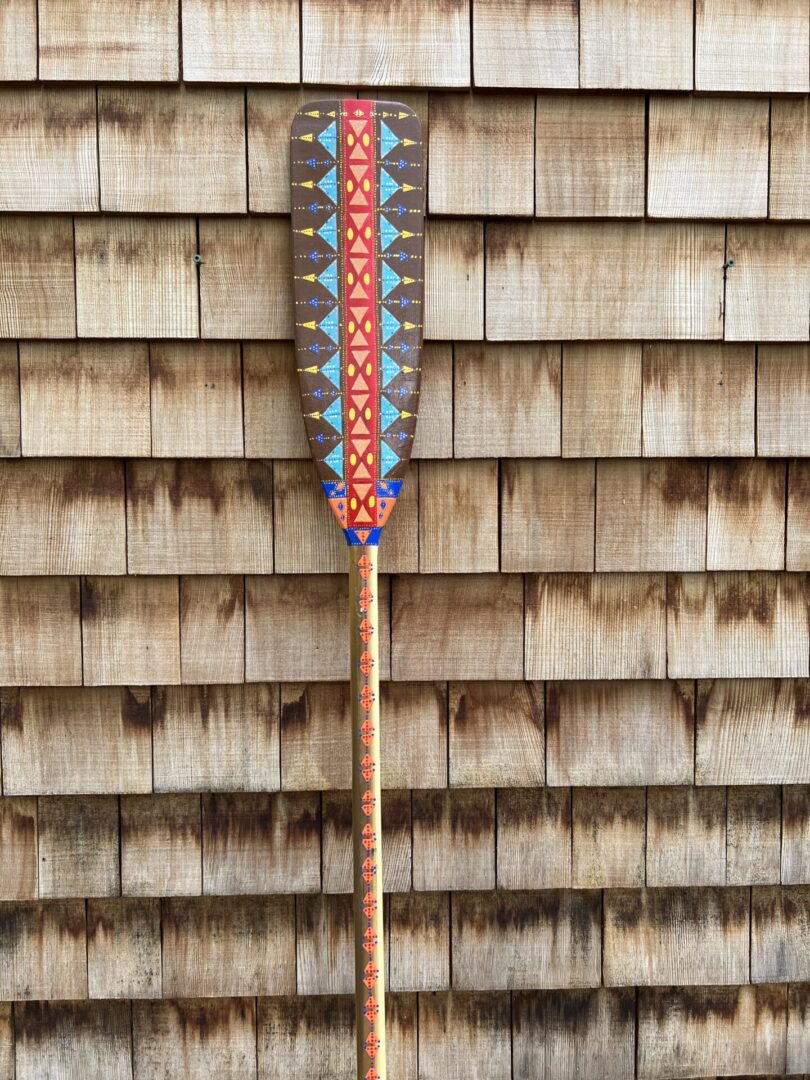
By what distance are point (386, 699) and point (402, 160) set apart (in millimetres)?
888

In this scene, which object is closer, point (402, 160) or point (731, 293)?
point (402, 160)

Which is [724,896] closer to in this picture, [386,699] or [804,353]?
[386,699]

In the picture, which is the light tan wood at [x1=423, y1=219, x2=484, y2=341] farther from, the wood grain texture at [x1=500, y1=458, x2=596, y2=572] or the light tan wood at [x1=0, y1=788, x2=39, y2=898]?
the light tan wood at [x1=0, y1=788, x2=39, y2=898]

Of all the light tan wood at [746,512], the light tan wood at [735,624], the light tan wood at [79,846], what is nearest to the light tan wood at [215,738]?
the light tan wood at [79,846]

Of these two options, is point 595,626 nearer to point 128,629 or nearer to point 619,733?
point 619,733

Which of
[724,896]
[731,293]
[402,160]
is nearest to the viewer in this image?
[402,160]

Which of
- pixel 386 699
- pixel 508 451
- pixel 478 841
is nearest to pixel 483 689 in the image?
pixel 386 699

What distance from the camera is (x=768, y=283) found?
1473 millimetres

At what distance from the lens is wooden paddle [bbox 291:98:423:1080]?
53.6 inches

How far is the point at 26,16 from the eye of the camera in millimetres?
1370

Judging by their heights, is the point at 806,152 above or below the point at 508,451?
above

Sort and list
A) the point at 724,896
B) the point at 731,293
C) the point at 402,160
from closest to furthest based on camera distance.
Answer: the point at 402,160, the point at 731,293, the point at 724,896

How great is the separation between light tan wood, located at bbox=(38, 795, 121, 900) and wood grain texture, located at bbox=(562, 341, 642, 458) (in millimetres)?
1030

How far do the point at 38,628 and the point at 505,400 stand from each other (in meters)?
0.88
